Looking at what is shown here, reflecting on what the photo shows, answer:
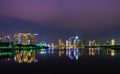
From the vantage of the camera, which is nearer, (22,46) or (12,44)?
(12,44)

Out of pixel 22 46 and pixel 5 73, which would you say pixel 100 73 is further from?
pixel 22 46

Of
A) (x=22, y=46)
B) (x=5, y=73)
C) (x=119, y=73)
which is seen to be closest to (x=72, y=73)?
(x=119, y=73)

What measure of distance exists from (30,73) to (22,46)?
15862cm

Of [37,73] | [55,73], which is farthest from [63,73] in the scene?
[37,73]

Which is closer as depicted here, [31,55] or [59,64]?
[59,64]

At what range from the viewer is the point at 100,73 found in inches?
1143

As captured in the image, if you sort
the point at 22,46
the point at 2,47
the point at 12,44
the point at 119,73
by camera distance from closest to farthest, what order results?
the point at 119,73 → the point at 2,47 → the point at 12,44 → the point at 22,46

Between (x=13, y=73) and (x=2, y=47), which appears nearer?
(x=13, y=73)

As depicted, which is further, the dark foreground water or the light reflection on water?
the light reflection on water

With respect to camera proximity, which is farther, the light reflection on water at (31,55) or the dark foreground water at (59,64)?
the light reflection on water at (31,55)

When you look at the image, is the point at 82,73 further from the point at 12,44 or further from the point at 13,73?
the point at 12,44

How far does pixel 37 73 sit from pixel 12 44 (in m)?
138

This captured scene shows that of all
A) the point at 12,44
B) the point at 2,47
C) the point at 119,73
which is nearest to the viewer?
the point at 119,73

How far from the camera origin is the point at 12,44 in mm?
164750
